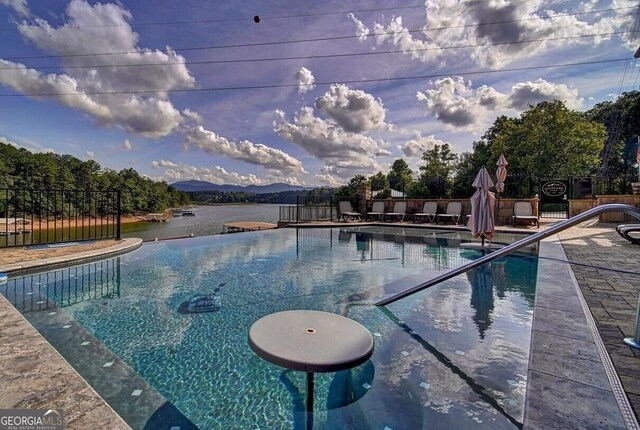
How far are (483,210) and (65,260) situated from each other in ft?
29.3

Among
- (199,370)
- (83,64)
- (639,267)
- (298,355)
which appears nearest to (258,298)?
(199,370)

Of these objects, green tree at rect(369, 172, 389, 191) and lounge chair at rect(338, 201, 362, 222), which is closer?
lounge chair at rect(338, 201, 362, 222)

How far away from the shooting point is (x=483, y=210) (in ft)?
23.6

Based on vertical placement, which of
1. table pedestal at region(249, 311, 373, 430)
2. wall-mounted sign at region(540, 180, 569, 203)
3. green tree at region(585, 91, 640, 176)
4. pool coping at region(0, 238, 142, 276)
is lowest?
pool coping at region(0, 238, 142, 276)

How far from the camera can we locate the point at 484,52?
1351 centimetres

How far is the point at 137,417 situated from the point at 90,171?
59728 mm

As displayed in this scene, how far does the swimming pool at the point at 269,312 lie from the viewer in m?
2.00

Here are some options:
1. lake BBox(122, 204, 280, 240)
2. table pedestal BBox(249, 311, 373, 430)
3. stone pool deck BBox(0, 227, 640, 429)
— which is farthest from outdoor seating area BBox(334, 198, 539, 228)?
table pedestal BBox(249, 311, 373, 430)

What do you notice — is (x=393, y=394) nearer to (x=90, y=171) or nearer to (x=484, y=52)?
(x=484, y=52)

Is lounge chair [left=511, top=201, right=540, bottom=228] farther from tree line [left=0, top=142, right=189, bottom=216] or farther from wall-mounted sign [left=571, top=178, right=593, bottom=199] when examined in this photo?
tree line [left=0, top=142, right=189, bottom=216]

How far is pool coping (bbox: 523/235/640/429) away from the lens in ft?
4.68

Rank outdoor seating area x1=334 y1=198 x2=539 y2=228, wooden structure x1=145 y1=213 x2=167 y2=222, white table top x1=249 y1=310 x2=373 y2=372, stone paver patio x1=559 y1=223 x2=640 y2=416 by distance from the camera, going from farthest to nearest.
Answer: wooden structure x1=145 y1=213 x2=167 y2=222
outdoor seating area x1=334 y1=198 x2=539 y2=228
stone paver patio x1=559 y1=223 x2=640 y2=416
white table top x1=249 y1=310 x2=373 y2=372

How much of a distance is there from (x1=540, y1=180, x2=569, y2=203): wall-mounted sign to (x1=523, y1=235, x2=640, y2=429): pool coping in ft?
40.8

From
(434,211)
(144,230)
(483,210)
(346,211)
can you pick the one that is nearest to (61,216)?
(483,210)
